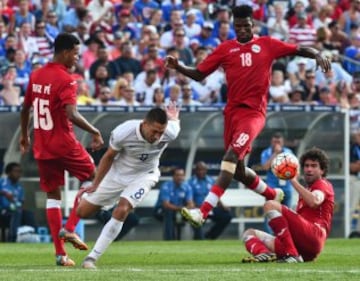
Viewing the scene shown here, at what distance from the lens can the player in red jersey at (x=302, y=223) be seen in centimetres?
1374

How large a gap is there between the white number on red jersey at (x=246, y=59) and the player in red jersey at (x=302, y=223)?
1641 millimetres

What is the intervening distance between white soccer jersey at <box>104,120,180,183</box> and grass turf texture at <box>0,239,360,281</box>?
36.1 inches

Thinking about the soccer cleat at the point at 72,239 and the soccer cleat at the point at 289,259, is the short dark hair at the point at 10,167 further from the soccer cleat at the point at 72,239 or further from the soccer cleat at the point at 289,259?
the soccer cleat at the point at 289,259

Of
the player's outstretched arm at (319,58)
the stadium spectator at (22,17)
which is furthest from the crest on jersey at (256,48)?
the stadium spectator at (22,17)

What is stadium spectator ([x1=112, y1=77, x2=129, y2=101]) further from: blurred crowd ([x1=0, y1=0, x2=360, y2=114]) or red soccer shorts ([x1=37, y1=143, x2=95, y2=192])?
red soccer shorts ([x1=37, y1=143, x2=95, y2=192])

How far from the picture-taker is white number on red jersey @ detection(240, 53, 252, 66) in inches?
603

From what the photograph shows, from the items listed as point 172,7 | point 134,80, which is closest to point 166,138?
point 134,80

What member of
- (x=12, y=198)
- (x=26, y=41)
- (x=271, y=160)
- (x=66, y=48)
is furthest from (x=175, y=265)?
(x=26, y=41)

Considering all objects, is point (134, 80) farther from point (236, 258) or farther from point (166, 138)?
point (166, 138)

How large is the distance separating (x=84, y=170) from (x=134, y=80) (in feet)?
36.5

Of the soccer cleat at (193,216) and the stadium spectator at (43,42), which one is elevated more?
the stadium spectator at (43,42)

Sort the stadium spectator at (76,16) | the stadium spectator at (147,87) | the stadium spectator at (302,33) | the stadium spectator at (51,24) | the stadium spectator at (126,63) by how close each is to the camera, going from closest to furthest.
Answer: the stadium spectator at (147,87) → the stadium spectator at (126,63) → the stadium spectator at (51,24) → the stadium spectator at (76,16) → the stadium spectator at (302,33)

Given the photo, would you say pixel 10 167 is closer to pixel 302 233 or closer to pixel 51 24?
pixel 51 24

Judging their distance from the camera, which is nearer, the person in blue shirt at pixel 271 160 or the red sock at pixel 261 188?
the red sock at pixel 261 188
